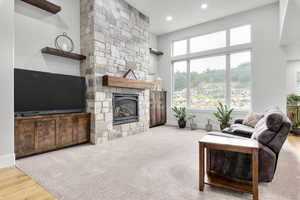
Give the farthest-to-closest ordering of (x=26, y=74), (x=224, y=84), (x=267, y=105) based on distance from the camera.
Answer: (x=224, y=84)
(x=267, y=105)
(x=26, y=74)

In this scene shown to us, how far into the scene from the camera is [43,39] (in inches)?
129

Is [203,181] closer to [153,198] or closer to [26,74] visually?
[153,198]

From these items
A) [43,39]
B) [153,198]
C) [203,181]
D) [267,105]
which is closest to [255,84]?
[267,105]

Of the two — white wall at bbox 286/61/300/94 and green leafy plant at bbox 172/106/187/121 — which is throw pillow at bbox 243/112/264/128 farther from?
white wall at bbox 286/61/300/94

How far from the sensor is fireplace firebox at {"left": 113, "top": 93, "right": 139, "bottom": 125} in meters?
4.13

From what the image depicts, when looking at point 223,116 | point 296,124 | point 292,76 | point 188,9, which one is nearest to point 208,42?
point 188,9

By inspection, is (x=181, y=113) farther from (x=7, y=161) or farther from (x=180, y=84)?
(x=7, y=161)

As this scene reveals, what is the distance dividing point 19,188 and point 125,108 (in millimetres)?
2886

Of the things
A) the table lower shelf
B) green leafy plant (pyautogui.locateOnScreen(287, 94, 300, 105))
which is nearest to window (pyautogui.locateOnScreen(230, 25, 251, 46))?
green leafy plant (pyautogui.locateOnScreen(287, 94, 300, 105))

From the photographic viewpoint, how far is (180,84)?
6.18 metres

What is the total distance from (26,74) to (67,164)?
1.78 meters

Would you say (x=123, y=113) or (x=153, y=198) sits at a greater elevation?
(x=123, y=113)

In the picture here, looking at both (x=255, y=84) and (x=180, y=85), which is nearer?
(x=255, y=84)

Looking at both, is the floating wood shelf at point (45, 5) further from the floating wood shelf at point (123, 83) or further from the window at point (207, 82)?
the window at point (207, 82)
